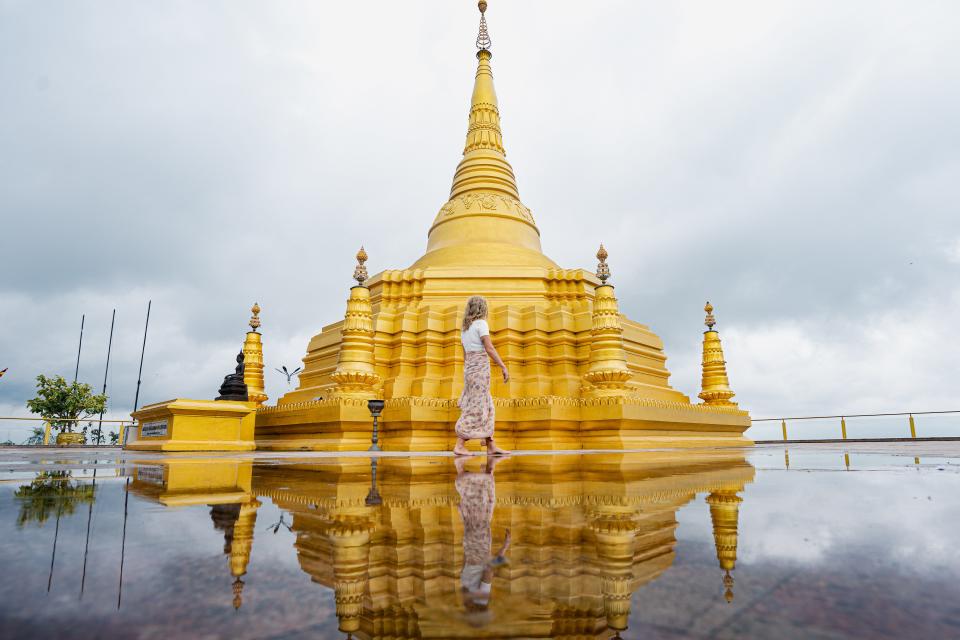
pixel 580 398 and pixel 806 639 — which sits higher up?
pixel 580 398

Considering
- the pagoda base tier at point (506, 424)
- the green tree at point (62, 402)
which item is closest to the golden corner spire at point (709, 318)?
the pagoda base tier at point (506, 424)

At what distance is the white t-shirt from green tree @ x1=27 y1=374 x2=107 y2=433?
2180 cm

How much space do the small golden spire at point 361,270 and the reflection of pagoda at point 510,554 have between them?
1019 centimetres

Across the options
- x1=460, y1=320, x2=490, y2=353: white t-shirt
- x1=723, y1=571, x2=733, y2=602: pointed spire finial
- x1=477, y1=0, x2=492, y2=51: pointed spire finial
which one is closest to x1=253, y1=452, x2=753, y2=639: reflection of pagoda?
x1=723, y1=571, x2=733, y2=602: pointed spire finial

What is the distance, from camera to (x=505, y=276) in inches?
581

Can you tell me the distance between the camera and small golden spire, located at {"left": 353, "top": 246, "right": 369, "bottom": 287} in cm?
1297

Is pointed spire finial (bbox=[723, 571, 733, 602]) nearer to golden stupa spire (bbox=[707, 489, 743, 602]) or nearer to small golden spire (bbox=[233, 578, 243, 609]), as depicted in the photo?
golden stupa spire (bbox=[707, 489, 743, 602])

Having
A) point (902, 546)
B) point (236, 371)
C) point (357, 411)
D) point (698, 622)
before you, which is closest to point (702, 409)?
point (357, 411)

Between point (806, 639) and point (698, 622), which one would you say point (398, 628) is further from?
point (806, 639)

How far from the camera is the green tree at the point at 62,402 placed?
21.5 metres

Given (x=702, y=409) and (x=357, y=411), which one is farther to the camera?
(x=702, y=409)

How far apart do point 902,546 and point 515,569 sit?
45.6 inches

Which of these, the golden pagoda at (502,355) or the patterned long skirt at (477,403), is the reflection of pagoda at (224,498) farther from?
the golden pagoda at (502,355)

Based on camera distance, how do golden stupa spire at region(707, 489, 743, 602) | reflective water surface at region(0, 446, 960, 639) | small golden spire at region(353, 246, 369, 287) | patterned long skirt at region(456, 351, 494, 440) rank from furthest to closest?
small golden spire at region(353, 246, 369, 287), patterned long skirt at region(456, 351, 494, 440), golden stupa spire at region(707, 489, 743, 602), reflective water surface at region(0, 446, 960, 639)
